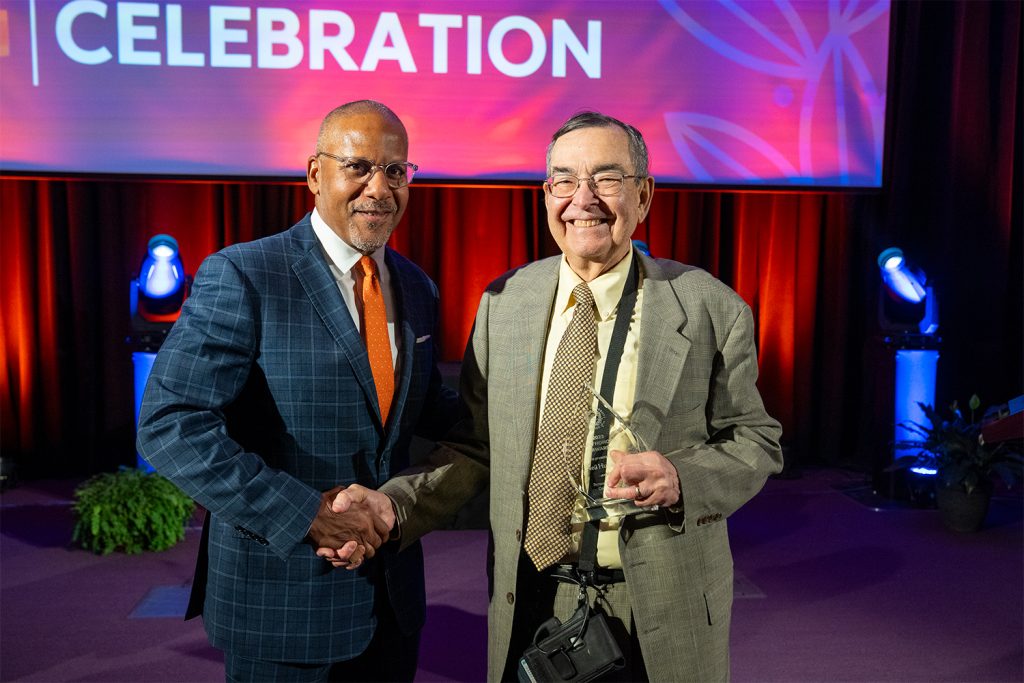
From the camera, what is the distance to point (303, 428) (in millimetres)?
1622

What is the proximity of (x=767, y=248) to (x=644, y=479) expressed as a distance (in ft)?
15.8

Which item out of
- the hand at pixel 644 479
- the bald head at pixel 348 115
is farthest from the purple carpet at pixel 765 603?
the bald head at pixel 348 115

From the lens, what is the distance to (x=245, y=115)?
4.81 m

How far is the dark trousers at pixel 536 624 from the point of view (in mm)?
1615

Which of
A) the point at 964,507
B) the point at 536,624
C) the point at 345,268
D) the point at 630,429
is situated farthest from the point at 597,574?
the point at 964,507

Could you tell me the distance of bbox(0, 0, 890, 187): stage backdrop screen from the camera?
15.3ft

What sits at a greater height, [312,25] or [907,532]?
[312,25]

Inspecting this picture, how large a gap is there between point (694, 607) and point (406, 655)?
61 cm

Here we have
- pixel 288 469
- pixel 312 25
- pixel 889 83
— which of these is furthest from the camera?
pixel 889 83

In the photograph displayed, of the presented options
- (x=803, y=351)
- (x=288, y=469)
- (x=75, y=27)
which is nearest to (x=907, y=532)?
(x=803, y=351)

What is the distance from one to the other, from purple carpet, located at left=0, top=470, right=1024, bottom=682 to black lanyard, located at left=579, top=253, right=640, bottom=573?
157cm

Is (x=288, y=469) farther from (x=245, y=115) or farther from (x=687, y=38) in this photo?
(x=687, y=38)

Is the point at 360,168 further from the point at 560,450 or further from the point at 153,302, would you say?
the point at 153,302

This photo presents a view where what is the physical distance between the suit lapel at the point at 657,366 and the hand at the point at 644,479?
0.29ft
